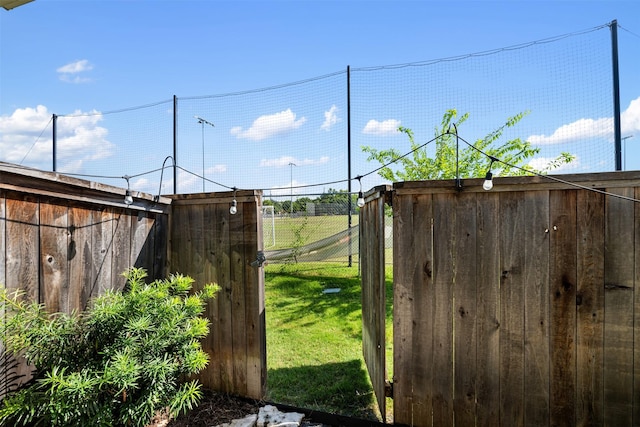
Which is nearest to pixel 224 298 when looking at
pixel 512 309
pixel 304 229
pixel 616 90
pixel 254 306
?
pixel 254 306

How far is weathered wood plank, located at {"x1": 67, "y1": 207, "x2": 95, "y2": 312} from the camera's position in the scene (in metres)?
1.61

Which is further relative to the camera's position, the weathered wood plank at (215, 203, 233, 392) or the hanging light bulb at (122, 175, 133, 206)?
the weathered wood plank at (215, 203, 233, 392)

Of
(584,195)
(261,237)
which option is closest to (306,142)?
(261,237)

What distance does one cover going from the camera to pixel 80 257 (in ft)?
5.42

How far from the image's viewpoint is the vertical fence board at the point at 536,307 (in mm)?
1351

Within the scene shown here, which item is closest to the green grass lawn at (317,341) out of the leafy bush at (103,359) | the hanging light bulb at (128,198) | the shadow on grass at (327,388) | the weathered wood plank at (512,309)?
the shadow on grass at (327,388)

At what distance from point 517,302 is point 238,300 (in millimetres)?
1359

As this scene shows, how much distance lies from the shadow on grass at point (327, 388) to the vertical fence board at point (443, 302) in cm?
45

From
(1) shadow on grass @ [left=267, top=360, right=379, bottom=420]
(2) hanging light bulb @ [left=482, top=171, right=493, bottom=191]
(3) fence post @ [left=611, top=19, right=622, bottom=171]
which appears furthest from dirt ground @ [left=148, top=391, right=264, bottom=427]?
(3) fence post @ [left=611, top=19, right=622, bottom=171]

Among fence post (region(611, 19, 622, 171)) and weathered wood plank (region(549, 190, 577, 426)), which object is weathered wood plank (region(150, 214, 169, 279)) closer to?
weathered wood plank (region(549, 190, 577, 426))

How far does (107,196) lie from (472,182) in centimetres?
176

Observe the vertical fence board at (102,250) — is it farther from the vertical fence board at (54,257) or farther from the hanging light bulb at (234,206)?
the hanging light bulb at (234,206)

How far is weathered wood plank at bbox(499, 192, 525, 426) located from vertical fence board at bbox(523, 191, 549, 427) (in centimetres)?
2

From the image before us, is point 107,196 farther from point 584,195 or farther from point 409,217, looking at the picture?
point 584,195
